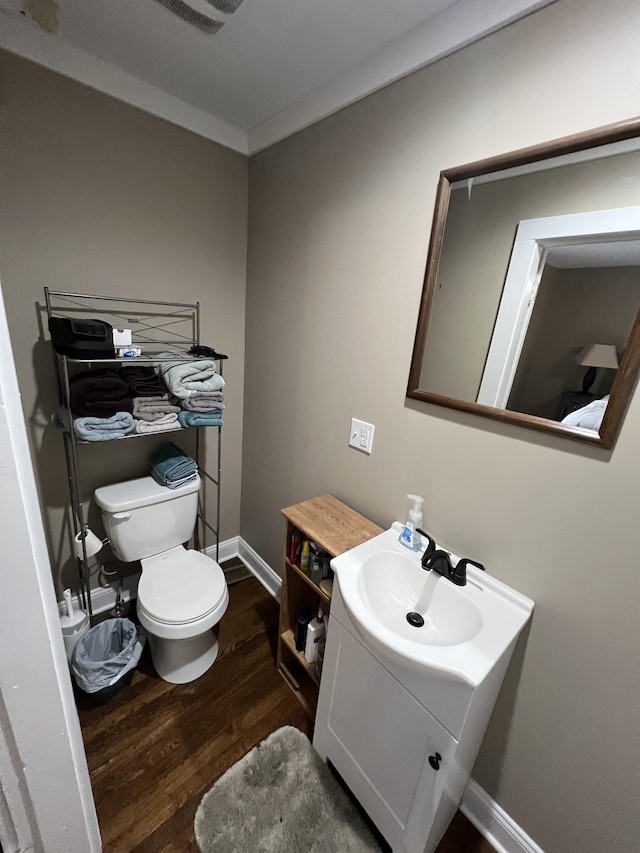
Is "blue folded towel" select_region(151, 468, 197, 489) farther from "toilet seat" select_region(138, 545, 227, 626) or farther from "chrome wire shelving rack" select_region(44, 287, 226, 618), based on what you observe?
"toilet seat" select_region(138, 545, 227, 626)

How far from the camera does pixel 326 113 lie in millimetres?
1312

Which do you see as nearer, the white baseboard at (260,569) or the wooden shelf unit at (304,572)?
the wooden shelf unit at (304,572)

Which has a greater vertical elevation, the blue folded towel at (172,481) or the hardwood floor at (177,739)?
the blue folded towel at (172,481)

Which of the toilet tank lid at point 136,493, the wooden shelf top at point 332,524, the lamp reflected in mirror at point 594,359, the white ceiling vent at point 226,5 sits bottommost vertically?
the toilet tank lid at point 136,493

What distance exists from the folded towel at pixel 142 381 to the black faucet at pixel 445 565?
1248mm

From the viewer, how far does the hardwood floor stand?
1.07 meters

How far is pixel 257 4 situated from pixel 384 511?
1.68 m

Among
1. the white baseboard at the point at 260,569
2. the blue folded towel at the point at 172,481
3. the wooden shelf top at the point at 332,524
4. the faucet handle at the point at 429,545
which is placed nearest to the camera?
the faucet handle at the point at 429,545

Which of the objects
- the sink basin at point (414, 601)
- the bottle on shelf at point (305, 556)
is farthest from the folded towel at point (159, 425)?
the sink basin at point (414, 601)

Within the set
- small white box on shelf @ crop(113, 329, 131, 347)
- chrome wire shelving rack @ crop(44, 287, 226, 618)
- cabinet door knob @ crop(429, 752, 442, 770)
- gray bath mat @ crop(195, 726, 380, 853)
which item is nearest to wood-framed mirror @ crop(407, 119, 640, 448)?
cabinet door knob @ crop(429, 752, 442, 770)

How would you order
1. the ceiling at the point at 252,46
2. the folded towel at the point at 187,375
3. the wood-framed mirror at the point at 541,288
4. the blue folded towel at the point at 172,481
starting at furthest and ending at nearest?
the blue folded towel at the point at 172,481 < the folded towel at the point at 187,375 < the ceiling at the point at 252,46 < the wood-framed mirror at the point at 541,288

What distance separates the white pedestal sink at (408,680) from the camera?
31.4 inches

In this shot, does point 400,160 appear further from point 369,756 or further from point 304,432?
point 369,756

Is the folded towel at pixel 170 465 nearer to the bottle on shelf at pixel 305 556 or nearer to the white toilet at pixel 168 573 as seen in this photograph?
the white toilet at pixel 168 573
